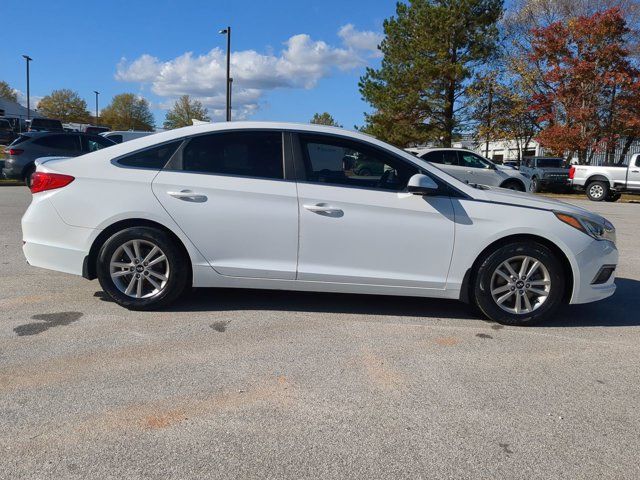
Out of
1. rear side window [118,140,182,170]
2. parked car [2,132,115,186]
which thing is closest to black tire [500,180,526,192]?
parked car [2,132,115,186]

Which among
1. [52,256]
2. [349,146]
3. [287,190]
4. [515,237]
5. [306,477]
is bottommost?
[306,477]

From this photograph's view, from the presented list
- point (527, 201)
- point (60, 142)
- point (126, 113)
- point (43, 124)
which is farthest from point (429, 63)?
point (126, 113)

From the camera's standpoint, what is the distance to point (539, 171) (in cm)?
2362

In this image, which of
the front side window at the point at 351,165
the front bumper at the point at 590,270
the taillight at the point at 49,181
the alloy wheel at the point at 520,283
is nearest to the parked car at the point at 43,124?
the taillight at the point at 49,181

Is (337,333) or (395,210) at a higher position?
(395,210)

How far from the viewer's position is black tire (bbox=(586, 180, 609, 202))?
20.3m

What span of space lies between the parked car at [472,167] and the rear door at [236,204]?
41.6ft

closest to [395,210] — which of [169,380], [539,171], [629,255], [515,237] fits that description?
[515,237]

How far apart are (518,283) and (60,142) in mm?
14137

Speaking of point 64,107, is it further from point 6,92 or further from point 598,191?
point 598,191

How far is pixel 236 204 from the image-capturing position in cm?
438

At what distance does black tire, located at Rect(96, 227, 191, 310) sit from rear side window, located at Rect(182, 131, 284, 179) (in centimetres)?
65

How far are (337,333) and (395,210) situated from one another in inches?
43.8

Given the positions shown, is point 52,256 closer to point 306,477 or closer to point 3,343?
point 3,343
